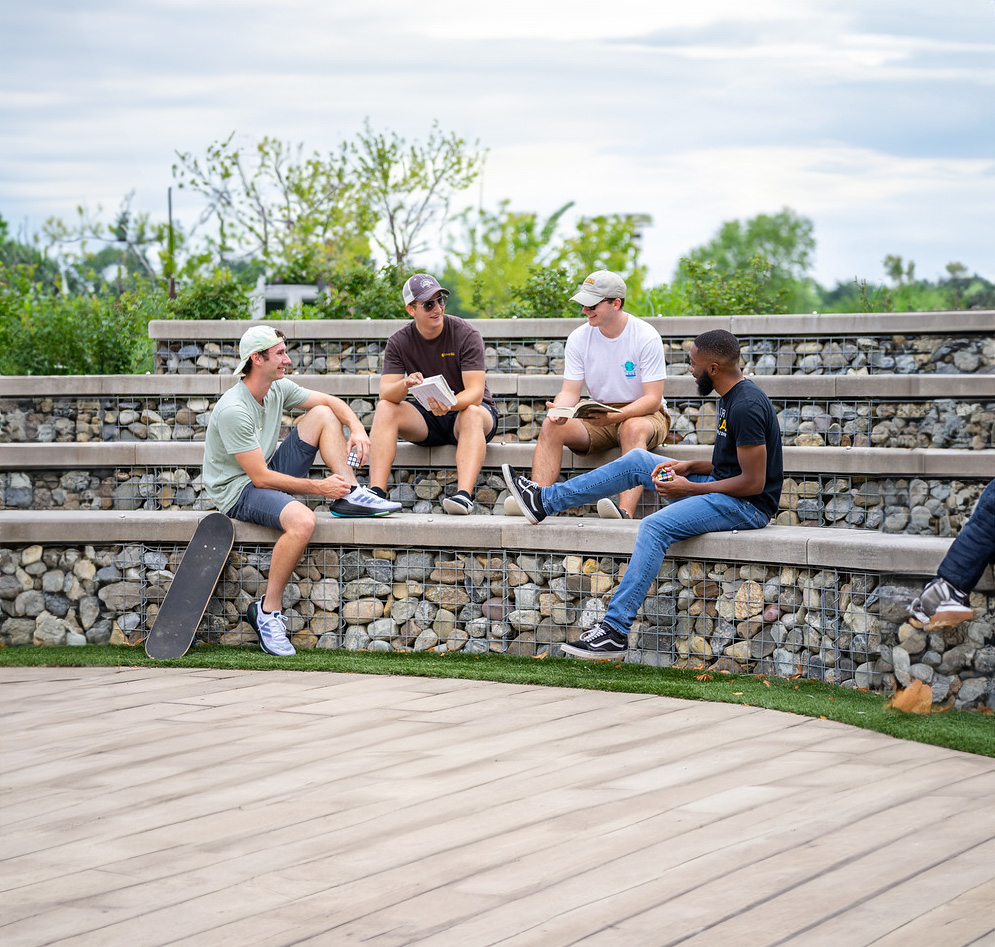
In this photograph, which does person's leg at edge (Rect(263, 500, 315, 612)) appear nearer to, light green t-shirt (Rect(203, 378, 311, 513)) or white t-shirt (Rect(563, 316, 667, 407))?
light green t-shirt (Rect(203, 378, 311, 513))

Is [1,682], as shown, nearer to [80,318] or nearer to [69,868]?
[69,868]

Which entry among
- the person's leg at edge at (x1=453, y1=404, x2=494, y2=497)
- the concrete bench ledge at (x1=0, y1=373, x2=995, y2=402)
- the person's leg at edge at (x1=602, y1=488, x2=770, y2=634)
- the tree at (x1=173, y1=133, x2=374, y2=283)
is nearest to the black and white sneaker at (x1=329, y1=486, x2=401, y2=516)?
the person's leg at edge at (x1=453, y1=404, x2=494, y2=497)

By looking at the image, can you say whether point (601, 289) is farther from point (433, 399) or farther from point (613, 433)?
point (433, 399)

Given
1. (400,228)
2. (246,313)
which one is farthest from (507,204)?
(246,313)

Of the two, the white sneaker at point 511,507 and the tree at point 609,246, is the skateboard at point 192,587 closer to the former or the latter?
the white sneaker at point 511,507

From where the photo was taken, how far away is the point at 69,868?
112 inches

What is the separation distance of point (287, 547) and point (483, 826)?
2.67 metres

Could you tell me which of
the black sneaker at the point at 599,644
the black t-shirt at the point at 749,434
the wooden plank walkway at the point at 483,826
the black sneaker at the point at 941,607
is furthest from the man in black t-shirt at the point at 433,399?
the black sneaker at the point at 941,607

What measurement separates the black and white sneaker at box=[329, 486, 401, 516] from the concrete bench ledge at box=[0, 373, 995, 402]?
67.5 inches

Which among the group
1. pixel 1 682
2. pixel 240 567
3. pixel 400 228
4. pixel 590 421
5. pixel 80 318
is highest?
pixel 400 228

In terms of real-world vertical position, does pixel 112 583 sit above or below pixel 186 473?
below

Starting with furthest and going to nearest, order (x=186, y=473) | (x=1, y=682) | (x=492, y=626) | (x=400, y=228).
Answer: (x=400, y=228) < (x=186, y=473) < (x=492, y=626) < (x=1, y=682)

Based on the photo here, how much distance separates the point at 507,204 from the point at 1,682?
21.7m

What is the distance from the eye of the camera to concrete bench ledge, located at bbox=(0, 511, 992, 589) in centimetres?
442
